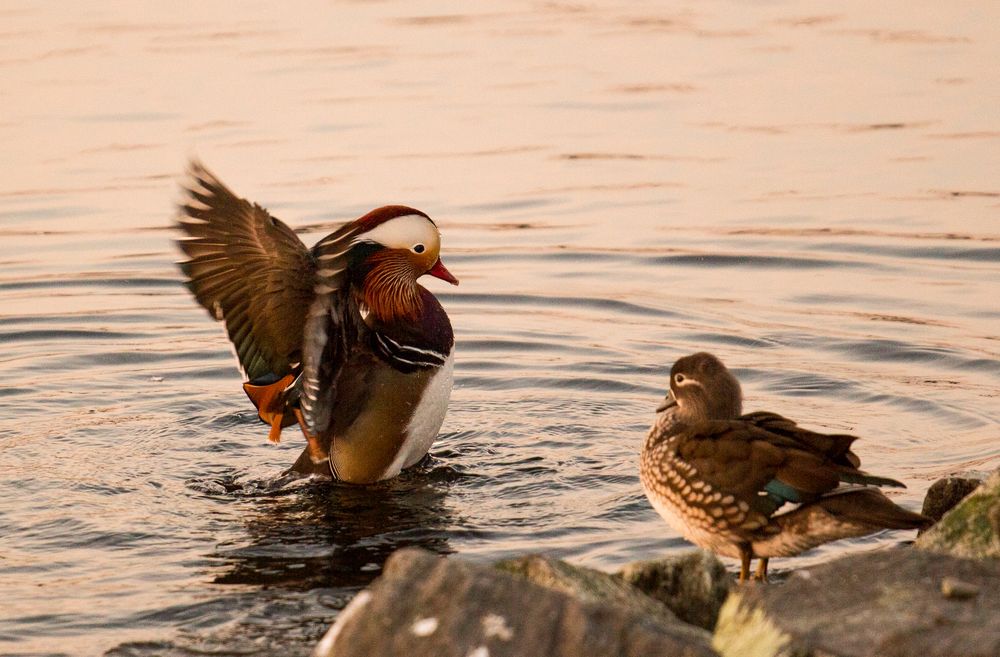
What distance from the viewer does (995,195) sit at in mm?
11859

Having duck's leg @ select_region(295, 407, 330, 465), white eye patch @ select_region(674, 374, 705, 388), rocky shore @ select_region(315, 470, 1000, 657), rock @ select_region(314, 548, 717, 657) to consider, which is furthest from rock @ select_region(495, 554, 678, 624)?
duck's leg @ select_region(295, 407, 330, 465)

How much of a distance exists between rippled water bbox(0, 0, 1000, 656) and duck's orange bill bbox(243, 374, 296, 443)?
30 centimetres

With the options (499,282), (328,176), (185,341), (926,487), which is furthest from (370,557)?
(328,176)

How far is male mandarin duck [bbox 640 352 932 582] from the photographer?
5402 millimetres

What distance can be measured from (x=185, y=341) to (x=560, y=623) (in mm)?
6762

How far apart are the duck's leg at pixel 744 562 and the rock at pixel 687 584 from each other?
75cm

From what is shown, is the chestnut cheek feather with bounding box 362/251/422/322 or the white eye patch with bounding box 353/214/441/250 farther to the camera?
the chestnut cheek feather with bounding box 362/251/422/322

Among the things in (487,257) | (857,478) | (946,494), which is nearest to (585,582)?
A: (857,478)

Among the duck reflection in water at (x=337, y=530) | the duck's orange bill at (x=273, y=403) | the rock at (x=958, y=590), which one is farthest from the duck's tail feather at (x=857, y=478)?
the duck's orange bill at (x=273, y=403)

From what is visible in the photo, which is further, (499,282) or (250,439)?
(499,282)

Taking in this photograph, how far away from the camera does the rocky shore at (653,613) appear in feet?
12.8

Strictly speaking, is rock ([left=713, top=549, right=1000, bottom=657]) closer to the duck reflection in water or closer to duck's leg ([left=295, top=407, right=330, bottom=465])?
the duck reflection in water

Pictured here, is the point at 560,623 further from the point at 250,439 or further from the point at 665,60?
the point at 665,60

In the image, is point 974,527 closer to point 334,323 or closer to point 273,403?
point 334,323
